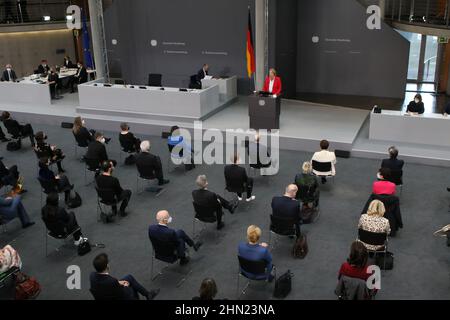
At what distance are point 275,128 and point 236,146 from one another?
3.58 feet

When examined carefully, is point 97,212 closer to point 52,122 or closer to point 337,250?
point 337,250

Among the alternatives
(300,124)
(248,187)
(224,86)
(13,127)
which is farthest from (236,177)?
(224,86)

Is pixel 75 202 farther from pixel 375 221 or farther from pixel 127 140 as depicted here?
pixel 375 221

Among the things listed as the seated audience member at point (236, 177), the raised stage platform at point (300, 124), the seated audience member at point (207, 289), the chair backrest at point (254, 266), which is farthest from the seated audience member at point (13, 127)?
the seated audience member at point (207, 289)

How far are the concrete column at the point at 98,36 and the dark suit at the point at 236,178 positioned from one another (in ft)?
31.1

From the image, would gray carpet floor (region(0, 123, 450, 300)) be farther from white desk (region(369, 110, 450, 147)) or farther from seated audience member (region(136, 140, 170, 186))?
white desk (region(369, 110, 450, 147))

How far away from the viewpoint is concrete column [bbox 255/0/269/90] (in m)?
13.2

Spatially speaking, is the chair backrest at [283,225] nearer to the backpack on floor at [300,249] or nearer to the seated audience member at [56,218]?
the backpack on floor at [300,249]

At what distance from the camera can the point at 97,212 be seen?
348 inches

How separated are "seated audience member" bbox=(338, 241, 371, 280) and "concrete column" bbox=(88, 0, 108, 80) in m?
12.9

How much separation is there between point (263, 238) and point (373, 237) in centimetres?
192

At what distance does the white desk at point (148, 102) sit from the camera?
43.5ft

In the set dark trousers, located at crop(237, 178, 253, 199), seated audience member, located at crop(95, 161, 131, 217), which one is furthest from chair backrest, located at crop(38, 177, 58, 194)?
dark trousers, located at crop(237, 178, 253, 199)

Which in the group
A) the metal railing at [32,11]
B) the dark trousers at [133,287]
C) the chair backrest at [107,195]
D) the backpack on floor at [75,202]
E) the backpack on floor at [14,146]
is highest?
the metal railing at [32,11]
